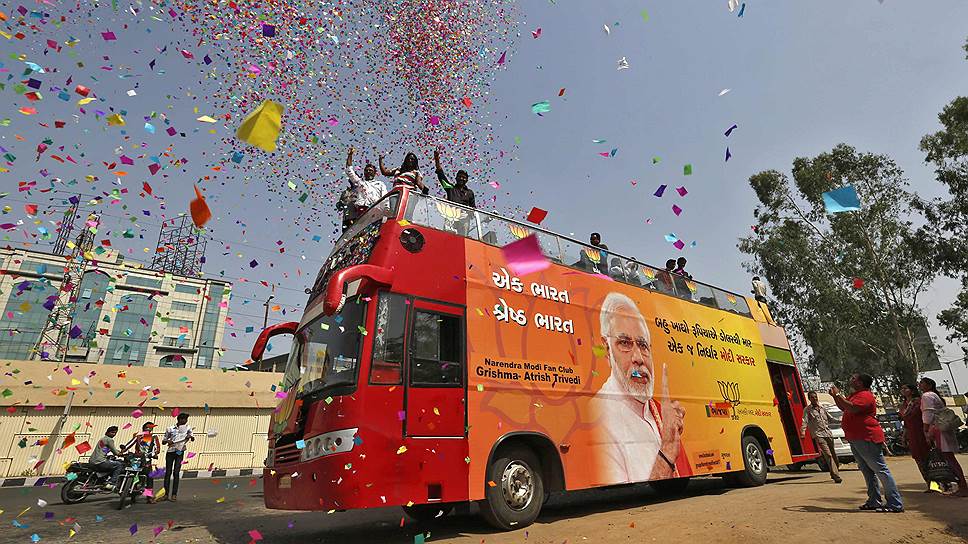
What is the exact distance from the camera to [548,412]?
6363 millimetres

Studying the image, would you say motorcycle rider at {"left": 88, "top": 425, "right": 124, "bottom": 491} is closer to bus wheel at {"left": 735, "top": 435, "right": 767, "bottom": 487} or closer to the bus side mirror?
the bus side mirror

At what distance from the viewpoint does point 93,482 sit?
10141 mm

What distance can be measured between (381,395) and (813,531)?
448 centimetres

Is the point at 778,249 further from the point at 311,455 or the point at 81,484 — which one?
the point at 81,484

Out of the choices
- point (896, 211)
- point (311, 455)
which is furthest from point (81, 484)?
point (896, 211)

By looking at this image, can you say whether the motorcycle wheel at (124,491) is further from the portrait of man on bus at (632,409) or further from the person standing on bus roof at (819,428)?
the person standing on bus roof at (819,428)

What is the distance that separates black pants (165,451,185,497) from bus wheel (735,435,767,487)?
11409mm

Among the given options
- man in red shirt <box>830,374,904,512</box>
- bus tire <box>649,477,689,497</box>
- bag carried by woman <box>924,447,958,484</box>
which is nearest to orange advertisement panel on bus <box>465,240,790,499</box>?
bus tire <box>649,477,689,497</box>

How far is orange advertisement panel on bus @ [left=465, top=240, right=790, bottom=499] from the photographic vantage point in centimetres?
610

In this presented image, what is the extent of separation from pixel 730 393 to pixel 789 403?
9.95 ft

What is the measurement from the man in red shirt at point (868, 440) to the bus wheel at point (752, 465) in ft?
11.8

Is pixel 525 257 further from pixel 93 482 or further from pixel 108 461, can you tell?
pixel 93 482

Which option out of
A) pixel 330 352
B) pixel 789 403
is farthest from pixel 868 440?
pixel 330 352

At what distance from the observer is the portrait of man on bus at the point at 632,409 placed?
7.01 metres
